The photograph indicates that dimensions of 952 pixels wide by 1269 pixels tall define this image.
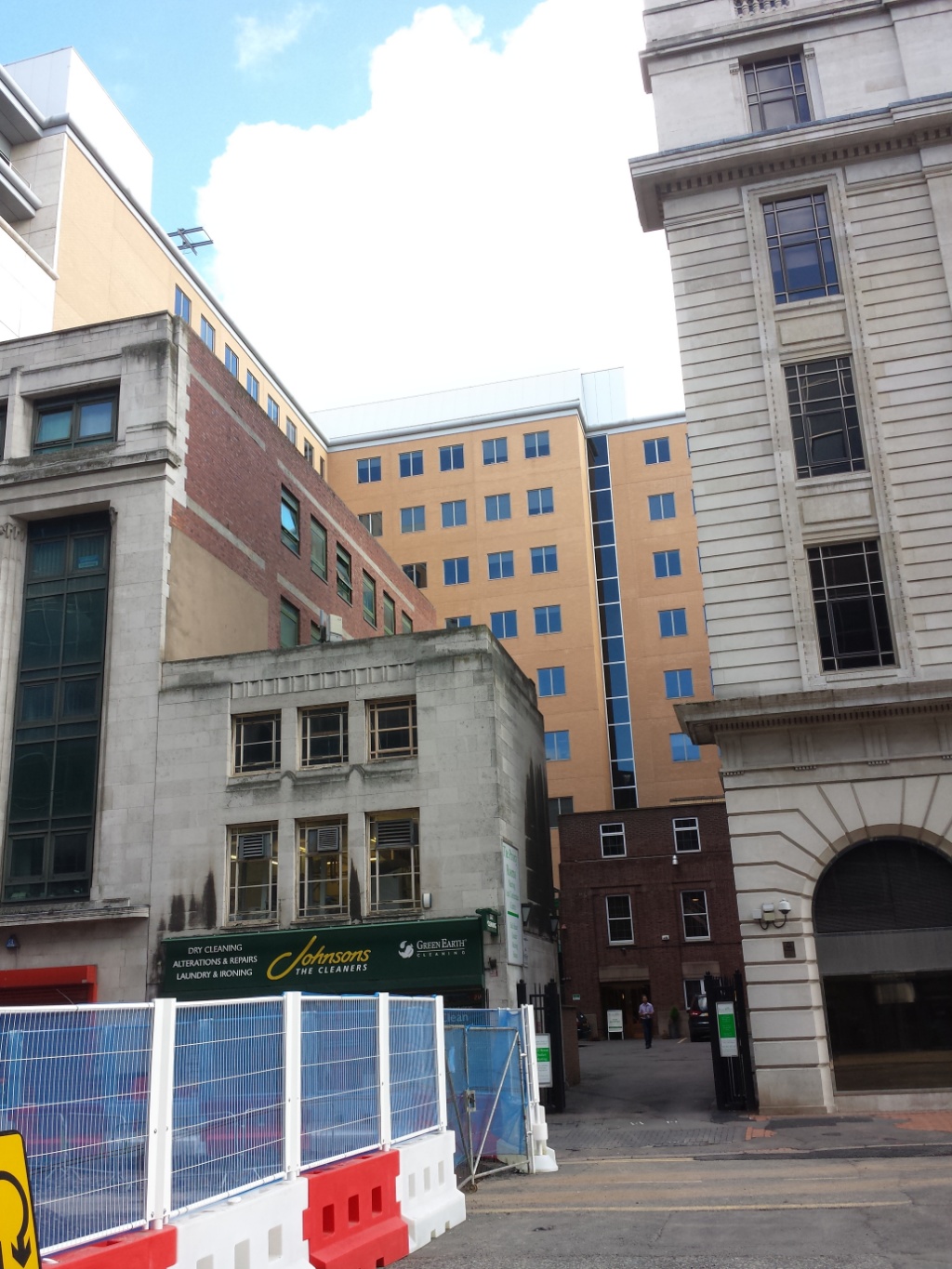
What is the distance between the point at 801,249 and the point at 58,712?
20952 millimetres

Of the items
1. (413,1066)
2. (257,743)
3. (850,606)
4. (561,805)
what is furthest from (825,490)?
(561,805)

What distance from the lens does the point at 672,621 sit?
64125 millimetres

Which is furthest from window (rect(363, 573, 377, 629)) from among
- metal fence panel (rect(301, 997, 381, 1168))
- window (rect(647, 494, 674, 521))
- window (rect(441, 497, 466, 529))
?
metal fence panel (rect(301, 997, 381, 1168))

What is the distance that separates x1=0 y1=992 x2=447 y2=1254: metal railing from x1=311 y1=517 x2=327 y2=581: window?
28368mm

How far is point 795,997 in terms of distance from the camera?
70.2 feet

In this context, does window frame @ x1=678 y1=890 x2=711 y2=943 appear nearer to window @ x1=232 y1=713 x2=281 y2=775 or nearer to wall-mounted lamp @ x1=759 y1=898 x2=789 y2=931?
window @ x1=232 y1=713 x2=281 y2=775

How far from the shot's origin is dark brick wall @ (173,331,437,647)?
1227 inches

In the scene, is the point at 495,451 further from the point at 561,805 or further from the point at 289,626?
the point at 289,626

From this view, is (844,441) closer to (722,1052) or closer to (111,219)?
(722,1052)

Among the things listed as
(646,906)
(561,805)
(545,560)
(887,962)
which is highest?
(545,560)

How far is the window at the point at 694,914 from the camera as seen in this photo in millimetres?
48562

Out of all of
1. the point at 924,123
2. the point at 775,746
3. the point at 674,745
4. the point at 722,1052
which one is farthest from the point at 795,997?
the point at 674,745

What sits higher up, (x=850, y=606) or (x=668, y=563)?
(x=668, y=563)

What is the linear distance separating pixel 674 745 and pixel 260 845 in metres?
37.2
